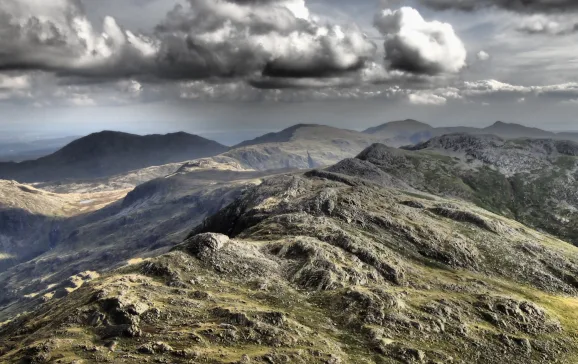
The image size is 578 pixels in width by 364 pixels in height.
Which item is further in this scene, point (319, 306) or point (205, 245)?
point (205, 245)

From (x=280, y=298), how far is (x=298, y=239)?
3755cm

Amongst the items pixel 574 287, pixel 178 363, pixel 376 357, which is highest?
pixel 178 363

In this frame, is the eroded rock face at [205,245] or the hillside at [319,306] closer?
the hillside at [319,306]

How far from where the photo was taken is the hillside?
312 ft

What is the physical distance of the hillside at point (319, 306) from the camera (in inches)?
3745

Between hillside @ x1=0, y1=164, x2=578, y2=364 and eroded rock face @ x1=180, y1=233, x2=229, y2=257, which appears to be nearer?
hillside @ x1=0, y1=164, x2=578, y2=364

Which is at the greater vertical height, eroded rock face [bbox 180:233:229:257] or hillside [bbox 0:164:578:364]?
eroded rock face [bbox 180:233:229:257]

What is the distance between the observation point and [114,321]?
101 m

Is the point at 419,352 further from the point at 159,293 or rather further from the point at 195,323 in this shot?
the point at 159,293

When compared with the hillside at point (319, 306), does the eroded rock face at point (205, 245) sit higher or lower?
higher

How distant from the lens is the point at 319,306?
116 metres

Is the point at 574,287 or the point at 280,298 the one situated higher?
the point at 280,298

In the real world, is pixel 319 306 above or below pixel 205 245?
below

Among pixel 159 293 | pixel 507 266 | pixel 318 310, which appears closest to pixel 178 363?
pixel 159 293
